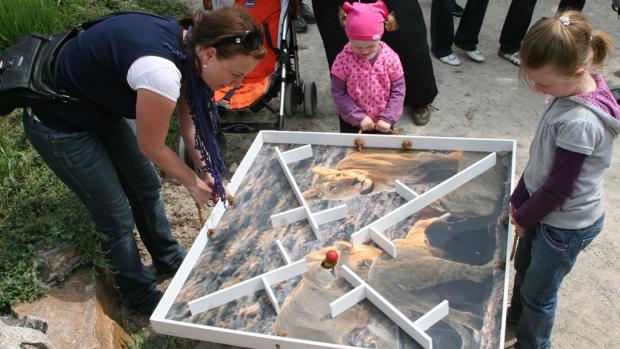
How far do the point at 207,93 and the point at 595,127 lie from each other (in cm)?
145

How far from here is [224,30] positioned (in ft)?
6.02

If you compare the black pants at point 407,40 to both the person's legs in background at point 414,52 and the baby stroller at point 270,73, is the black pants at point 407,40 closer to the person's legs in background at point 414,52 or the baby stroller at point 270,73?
the person's legs in background at point 414,52

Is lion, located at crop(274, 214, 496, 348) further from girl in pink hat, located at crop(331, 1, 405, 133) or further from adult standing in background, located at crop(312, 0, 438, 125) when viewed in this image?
adult standing in background, located at crop(312, 0, 438, 125)

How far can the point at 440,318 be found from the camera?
1.86m

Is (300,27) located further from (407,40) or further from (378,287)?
(378,287)

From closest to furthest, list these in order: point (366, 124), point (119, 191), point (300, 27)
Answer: point (119, 191) < point (366, 124) < point (300, 27)

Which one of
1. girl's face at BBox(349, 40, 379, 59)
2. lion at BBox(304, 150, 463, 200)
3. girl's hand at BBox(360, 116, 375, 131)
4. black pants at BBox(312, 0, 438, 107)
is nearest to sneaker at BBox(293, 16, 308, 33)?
black pants at BBox(312, 0, 438, 107)

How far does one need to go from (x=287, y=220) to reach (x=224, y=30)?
929 mm

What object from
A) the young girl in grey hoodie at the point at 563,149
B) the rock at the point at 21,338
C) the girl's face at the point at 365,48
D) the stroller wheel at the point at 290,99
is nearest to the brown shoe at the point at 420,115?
the stroller wheel at the point at 290,99

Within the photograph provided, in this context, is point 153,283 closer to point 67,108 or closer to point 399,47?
point 67,108

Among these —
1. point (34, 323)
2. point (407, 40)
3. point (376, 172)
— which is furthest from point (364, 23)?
point (34, 323)

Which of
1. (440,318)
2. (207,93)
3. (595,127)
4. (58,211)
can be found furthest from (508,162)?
(58,211)

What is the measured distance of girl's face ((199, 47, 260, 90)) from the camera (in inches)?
74.5

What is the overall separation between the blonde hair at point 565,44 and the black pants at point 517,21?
3.56 meters
